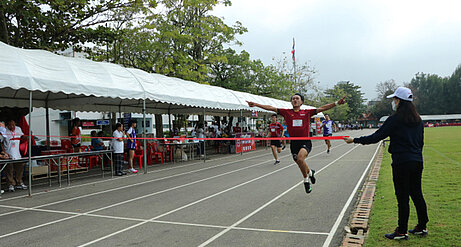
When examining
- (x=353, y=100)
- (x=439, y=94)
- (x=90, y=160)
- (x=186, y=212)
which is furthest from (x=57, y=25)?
(x=439, y=94)

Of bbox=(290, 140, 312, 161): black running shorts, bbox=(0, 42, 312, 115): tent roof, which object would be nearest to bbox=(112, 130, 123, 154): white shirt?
bbox=(0, 42, 312, 115): tent roof

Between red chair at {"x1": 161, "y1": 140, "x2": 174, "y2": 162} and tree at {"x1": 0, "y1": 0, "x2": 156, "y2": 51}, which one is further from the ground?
tree at {"x1": 0, "y1": 0, "x2": 156, "y2": 51}

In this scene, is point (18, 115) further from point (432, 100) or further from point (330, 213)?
point (432, 100)

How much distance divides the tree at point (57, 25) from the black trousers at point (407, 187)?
1449 cm

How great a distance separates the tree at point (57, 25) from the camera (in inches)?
560

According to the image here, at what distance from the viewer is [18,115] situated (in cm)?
1353

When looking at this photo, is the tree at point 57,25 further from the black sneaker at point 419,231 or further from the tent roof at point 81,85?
the black sneaker at point 419,231

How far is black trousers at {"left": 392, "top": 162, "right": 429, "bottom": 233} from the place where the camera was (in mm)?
4441

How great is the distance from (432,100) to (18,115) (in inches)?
4854

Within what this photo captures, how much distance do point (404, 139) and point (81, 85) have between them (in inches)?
356

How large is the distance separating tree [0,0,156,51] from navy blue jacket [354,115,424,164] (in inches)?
557

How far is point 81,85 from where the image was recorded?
1022cm

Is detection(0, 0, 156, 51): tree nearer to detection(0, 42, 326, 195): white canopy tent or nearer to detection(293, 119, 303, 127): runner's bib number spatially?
detection(0, 42, 326, 195): white canopy tent

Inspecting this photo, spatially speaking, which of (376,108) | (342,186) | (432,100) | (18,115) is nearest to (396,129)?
(342,186)
